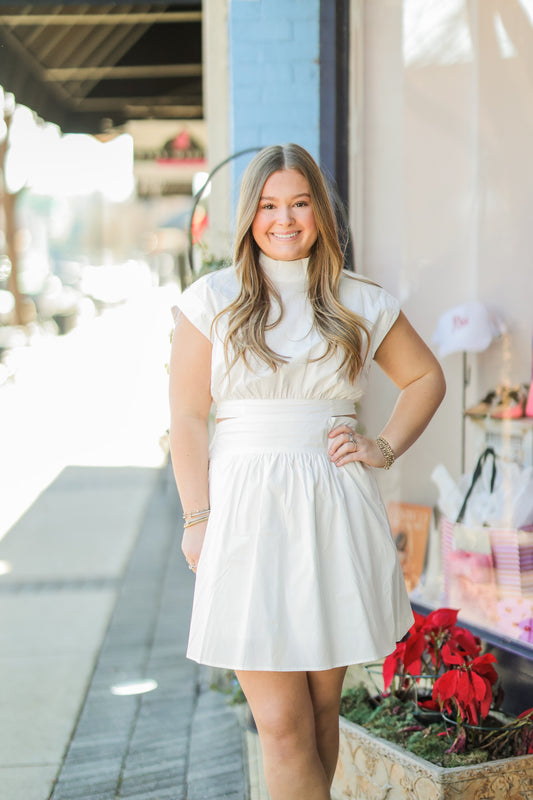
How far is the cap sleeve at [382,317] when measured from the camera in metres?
2.28

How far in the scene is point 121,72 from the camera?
475 inches

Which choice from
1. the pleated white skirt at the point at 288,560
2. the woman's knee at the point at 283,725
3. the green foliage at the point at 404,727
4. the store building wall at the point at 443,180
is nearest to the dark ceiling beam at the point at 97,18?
the store building wall at the point at 443,180

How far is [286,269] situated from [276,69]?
2.00 metres

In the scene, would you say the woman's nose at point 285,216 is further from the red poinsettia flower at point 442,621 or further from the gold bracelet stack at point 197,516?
the red poinsettia flower at point 442,621

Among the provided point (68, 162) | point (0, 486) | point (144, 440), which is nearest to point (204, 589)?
point (0, 486)

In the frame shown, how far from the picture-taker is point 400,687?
3.05m

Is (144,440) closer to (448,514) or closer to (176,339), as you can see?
(448,514)

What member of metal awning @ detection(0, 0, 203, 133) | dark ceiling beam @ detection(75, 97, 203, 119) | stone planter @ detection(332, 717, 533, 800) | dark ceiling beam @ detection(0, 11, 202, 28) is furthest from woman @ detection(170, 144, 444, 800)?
dark ceiling beam @ detection(75, 97, 203, 119)

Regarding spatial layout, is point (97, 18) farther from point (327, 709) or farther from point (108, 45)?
point (327, 709)

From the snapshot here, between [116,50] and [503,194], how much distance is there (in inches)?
297

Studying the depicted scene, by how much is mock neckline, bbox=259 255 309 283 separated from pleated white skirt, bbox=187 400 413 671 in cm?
30

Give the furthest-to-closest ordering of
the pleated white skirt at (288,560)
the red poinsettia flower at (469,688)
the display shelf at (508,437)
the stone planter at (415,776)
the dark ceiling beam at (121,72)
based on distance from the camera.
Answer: the dark ceiling beam at (121,72), the display shelf at (508,437), the red poinsettia flower at (469,688), the stone planter at (415,776), the pleated white skirt at (288,560)

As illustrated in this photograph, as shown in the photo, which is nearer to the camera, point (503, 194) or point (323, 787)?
point (323, 787)

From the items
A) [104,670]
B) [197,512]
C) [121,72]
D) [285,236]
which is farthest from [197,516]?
[121,72]
